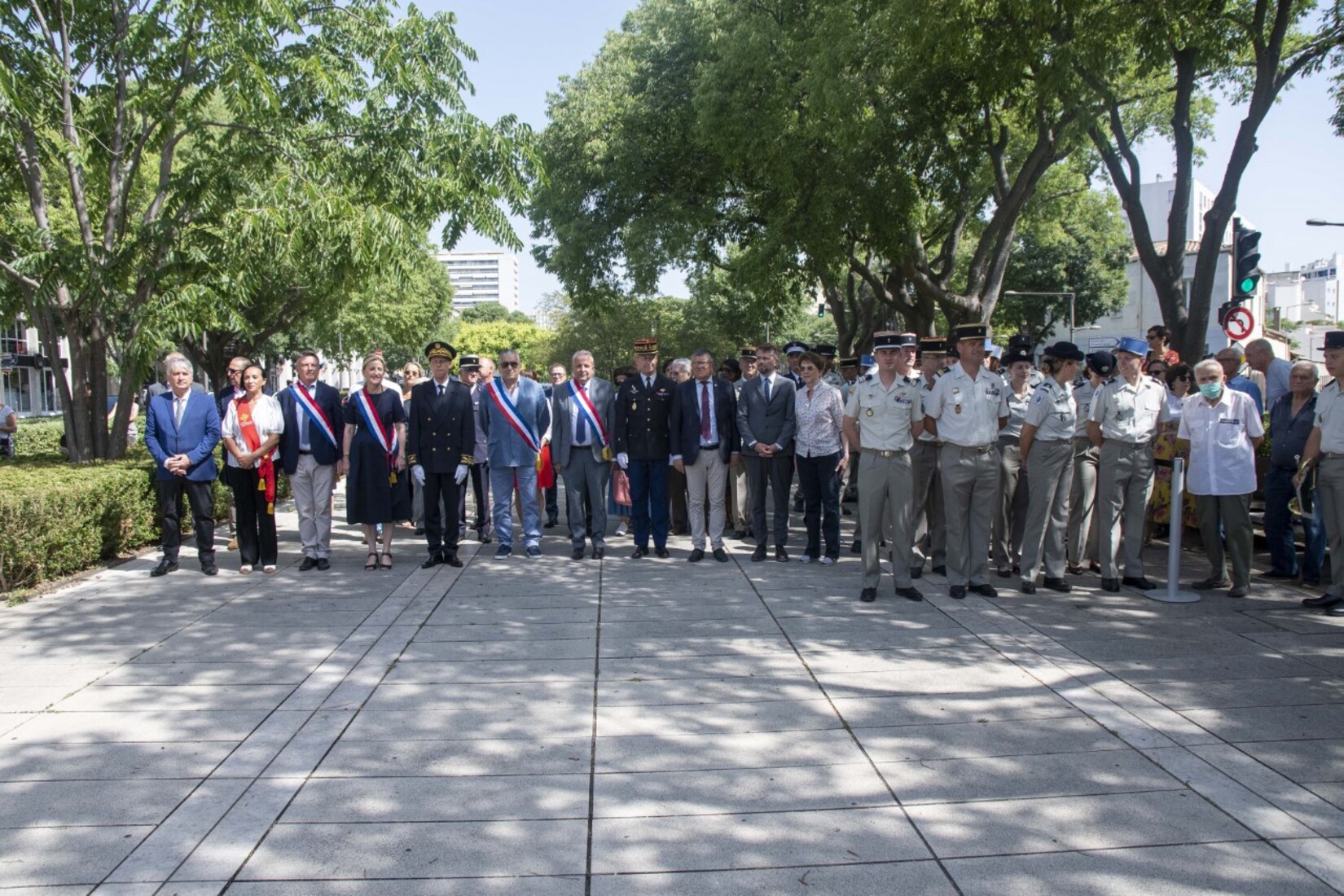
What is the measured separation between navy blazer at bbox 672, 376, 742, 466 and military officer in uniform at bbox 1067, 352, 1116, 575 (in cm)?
311

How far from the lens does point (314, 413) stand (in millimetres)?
9516

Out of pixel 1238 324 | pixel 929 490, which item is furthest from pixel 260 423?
pixel 1238 324

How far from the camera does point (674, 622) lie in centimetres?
744

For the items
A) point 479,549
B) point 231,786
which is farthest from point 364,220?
point 231,786

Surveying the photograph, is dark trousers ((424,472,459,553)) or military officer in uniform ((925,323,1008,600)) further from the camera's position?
dark trousers ((424,472,459,553))

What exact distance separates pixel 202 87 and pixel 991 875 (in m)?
11.8

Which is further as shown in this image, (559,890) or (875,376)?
(875,376)

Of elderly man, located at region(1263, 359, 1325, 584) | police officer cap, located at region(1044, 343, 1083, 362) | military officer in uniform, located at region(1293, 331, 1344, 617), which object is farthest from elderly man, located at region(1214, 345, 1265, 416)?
police officer cap, located at region(1044, 343, 1083, 362)

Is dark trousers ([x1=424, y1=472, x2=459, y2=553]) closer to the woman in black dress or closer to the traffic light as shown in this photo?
the woman in black dress

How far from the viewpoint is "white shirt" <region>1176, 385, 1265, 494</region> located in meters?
8.16

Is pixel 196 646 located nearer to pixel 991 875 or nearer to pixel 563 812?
pixel 563 812

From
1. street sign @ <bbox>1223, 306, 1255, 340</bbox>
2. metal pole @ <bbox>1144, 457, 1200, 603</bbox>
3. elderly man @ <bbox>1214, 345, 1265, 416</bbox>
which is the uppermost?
street sign @ <bbox>1223, 306, 1255, 340</bbox>

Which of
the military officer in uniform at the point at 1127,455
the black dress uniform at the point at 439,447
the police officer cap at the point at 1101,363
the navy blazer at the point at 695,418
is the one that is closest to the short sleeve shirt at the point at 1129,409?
the military officer in uniform at the point at 1127,455

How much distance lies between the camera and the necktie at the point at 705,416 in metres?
10.0
